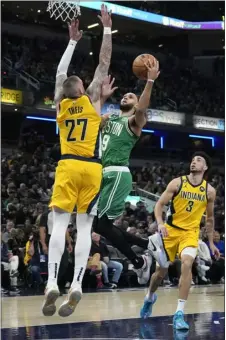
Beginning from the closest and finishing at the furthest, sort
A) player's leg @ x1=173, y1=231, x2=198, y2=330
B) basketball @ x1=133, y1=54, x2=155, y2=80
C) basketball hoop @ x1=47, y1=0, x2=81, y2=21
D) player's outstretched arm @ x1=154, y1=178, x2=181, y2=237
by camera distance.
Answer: basketball @ x1=133, y1=54, x2=155, y2=80 < player's leg @ x1=173, y1=231, x2=198, y2=330 < basketball hoop @ x1=47, y1=0, x2=81, y2=21 < player's outstretched arm @ x1=154, y1=178, x2=181, y2=237

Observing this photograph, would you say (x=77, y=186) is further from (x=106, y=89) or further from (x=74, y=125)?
(x=106, y=89)

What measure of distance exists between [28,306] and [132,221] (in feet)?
25.5

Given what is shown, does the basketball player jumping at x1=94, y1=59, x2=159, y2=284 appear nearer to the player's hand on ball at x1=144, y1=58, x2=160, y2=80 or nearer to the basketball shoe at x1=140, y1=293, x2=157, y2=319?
the player's hand on ball at x1=144, y1=58, x2=160, y2=80

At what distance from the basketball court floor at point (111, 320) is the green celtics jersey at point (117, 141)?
171 centimetres

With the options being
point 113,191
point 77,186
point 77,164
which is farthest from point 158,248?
point 77,164

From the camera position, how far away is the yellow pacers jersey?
19.7ft

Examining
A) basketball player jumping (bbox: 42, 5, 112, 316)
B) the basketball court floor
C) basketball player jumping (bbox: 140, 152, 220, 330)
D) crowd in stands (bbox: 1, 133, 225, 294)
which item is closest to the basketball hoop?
basketball player jumping (bbox: 42, 5, 112, 316)

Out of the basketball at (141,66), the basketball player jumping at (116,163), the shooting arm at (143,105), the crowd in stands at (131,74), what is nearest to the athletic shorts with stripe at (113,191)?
the basketball player jumping at (116,163)

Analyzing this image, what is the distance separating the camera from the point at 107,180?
692 cm

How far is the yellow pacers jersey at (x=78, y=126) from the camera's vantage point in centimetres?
602

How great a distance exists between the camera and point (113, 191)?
6902 mm

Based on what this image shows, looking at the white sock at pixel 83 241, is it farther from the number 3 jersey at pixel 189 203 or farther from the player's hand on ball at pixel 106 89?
the number 3 jersey at pixel 189 203

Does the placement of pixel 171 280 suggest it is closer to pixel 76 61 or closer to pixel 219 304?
pixel 219 304

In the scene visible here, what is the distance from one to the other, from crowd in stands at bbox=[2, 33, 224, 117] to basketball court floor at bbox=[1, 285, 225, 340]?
545 inches
